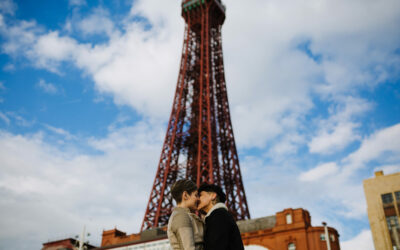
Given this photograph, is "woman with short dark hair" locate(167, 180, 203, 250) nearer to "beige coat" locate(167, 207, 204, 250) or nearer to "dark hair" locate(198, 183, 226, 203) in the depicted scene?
"beige coat" locate(167, 207, 204, 250)

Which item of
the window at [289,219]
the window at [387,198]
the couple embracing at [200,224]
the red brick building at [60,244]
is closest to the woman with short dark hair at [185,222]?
the couple embracing at [200,224]

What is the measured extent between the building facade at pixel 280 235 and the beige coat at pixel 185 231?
984 inches

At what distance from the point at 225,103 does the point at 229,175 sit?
29.8ft

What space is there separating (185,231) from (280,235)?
85.7 ft

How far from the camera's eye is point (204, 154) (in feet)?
126

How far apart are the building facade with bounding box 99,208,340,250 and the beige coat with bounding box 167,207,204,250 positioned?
24981 mm

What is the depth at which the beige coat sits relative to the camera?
3.29m

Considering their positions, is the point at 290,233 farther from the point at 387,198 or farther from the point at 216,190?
the point at 216,190

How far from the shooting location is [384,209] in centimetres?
2897

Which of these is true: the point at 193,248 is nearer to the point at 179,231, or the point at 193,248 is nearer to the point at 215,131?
the point at 179,231

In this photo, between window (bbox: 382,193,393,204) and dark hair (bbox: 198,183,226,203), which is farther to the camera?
window (bbox: 382,193,393,204)

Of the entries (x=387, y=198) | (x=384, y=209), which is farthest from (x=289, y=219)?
(x=387, y=198)

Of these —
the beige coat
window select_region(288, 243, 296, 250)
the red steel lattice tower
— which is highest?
the red steel lattice tower

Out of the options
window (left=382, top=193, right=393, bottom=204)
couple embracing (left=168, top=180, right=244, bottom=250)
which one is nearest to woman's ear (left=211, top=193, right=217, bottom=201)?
couple embracing (left=168, top=180, right=244, bottom=250)
